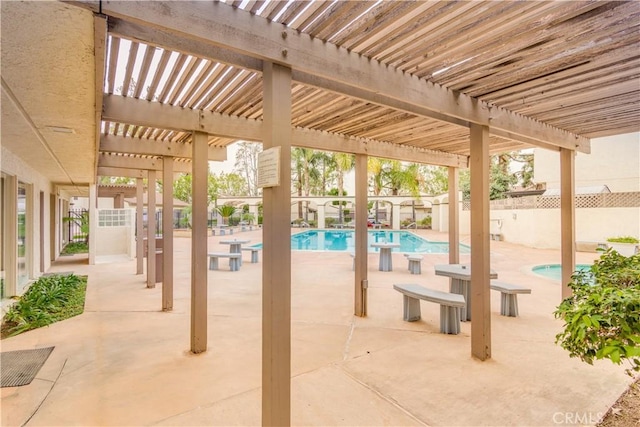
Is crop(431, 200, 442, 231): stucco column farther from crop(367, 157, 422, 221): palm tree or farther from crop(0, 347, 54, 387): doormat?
crop(0, 347, 54, 387): doormat

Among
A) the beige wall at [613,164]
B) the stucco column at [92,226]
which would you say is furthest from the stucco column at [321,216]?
the stucco column at [92,226]

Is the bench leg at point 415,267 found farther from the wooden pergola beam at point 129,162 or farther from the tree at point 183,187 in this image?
the tree at point 183,187

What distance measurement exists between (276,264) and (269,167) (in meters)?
0.60

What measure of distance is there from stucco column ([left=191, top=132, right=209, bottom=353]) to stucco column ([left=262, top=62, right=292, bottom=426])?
182 centimetres

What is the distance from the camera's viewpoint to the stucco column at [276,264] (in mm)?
1982

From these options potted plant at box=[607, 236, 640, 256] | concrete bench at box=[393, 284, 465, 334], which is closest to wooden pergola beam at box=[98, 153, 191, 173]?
concrete bench at box=[393, 284, 465, 334]

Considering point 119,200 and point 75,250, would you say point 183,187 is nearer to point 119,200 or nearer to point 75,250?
point 119,200

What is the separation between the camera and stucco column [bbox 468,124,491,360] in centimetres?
334

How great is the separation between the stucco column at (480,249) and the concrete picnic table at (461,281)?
1.36m

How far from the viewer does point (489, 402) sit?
2.61 meters

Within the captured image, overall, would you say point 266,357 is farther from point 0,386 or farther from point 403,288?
point 403,288

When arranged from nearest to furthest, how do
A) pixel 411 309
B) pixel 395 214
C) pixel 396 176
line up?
pixel 411 309
pixel 396 176
pixel 395 214

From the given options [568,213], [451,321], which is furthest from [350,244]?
[451,321]

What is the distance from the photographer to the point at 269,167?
2.00m
